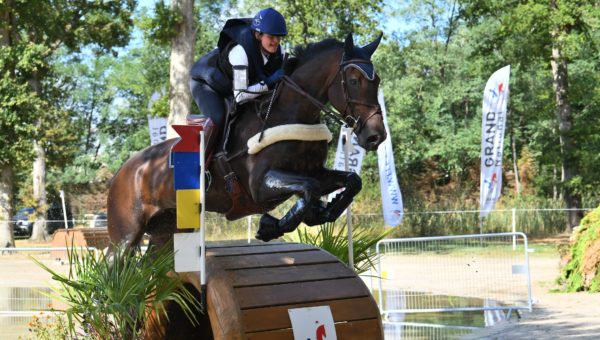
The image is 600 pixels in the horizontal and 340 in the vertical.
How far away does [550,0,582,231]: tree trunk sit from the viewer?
27016 mm

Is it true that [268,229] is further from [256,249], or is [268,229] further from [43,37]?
[43,37]

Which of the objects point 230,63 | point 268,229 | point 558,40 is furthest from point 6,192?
point 268,229

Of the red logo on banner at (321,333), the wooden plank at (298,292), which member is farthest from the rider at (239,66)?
the red logo on banner at (321,333)

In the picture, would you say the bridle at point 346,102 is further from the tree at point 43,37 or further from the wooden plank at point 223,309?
the tree at point 43,37

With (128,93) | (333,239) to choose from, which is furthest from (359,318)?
(128,93)

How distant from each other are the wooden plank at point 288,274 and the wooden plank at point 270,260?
5 cm

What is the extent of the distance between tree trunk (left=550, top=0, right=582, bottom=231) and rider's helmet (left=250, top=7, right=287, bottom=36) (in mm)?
21483

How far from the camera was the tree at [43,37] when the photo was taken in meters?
27.1

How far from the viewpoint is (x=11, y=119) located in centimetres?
2600

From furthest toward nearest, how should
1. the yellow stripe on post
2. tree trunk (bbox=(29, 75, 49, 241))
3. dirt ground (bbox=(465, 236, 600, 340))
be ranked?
tree trunk (bbox=(29, 75, 49, 241)) → dirt ground (bbox=(465, 236, 600, 340)) → the yellow stripe on post

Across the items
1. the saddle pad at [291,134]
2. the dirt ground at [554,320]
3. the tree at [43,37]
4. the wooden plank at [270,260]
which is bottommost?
the dirt ground at [554,320]

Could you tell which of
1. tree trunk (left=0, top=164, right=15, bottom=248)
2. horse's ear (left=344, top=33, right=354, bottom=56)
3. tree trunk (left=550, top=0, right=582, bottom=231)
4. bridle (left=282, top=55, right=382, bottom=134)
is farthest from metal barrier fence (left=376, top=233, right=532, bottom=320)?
tree trunk (left=0, top=164, right=15, bottom=248)

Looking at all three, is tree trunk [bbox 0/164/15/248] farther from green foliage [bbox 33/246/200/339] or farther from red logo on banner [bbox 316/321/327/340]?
red logo on banner [bbox 316/321/327/340]

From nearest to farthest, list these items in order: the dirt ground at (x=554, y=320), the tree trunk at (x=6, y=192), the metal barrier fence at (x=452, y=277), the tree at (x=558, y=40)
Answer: the dirt ground at (x=554, y=320)
the metal barrier fence at (x=452, y=277)
the tree at (x=558, y=40)
the tree trunk at (x=6, y=192)
